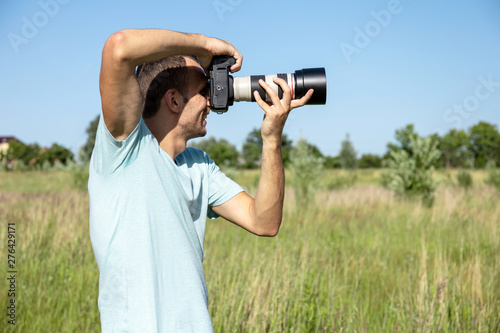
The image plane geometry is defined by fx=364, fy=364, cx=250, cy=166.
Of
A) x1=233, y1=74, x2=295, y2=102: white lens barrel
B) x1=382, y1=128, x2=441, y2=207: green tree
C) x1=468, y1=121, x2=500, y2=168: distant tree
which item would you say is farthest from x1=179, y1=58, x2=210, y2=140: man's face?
x1=468, y1=121, x2=500, y2=168: distant tree

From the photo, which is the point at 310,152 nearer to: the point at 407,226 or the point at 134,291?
the point at 407,226

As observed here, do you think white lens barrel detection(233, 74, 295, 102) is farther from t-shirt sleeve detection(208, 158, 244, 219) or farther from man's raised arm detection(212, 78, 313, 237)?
t-shirt sleeve detection(208, 158, 244, 219)

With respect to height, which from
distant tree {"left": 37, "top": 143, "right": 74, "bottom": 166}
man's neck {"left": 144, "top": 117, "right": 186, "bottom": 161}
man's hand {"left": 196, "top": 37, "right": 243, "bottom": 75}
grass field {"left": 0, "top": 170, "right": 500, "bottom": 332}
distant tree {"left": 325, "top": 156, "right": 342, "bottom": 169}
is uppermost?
distant tree {"left": 37, "top": 143, "right": 74, "bottom": 166}

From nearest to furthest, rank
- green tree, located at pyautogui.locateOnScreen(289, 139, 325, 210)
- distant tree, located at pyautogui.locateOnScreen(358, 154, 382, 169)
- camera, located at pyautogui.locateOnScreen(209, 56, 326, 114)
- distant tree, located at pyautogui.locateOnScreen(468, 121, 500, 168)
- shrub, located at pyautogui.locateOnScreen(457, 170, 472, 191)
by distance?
camera, located at pyautogui.locateOnScreen(209, 56, 326, 114) → green tree, located at pyautogui.locateOnScreen(289, 139, 325, 210) → shrub, located at pyautogui.locateOnScreen(457, 170, 472, 191) → distant tree, located at pyautogui.locateOnScreen(358, 154, 382, 169) → distant tree, located at pyautogui.locateOnScreen(468, 121, 500, 168)

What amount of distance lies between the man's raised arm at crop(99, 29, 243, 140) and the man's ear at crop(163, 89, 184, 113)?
207 millimetres

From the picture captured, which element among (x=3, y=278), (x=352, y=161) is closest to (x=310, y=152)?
(x=3, y=278)

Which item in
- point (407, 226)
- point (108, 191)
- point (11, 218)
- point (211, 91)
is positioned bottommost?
point (407, 226)

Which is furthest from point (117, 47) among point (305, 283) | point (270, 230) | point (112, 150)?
point (305, 283)

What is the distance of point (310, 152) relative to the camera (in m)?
11.5

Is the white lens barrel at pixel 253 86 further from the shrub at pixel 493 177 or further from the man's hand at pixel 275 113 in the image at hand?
the shrub at pixel 493 177

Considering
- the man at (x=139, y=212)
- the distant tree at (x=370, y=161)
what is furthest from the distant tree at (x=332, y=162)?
the man at (x=139, y=212)

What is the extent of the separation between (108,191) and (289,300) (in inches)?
82.2

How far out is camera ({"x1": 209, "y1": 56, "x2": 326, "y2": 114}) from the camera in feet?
4.81

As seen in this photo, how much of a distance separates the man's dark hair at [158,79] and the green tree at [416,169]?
9.89 meters
